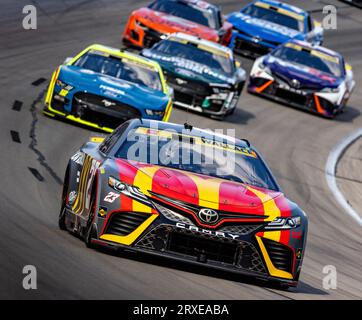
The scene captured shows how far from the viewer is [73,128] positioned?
57.1 ft

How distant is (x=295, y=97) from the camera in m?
24.1

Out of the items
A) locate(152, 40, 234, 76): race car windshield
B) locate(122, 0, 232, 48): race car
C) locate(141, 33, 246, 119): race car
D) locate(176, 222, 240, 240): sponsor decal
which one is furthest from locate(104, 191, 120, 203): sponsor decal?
locate(122, 0, 232, 48): race car

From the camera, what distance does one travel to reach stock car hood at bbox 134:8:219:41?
25.3 m

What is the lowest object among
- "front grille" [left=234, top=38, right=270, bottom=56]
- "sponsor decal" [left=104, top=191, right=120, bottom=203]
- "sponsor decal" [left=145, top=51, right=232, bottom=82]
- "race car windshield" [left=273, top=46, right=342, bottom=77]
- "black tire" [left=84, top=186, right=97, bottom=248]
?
"front grille" [left=234, top=38, right=270, bottom=56]

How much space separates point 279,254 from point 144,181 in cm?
128

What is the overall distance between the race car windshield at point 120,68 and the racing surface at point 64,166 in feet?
3.61

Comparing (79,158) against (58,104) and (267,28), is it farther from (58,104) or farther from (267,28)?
(267,28)

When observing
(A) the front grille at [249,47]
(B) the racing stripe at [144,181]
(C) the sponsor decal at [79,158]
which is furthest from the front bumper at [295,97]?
(B) the racing stripe at [144,181]

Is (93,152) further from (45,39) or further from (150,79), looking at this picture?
(45,39)

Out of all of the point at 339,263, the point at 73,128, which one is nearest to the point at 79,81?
the point at 73,128

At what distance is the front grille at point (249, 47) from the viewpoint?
1099 inches

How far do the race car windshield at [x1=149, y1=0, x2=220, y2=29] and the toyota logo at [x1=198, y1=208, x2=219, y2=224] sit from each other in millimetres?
17745

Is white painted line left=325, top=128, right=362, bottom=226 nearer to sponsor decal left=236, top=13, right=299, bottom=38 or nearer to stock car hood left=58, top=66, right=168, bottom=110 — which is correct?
stock car hood left=58, top=66, right=168, bottom=110

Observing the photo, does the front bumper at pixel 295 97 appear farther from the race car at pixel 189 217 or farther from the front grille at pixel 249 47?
the race car at pixel 189 217
